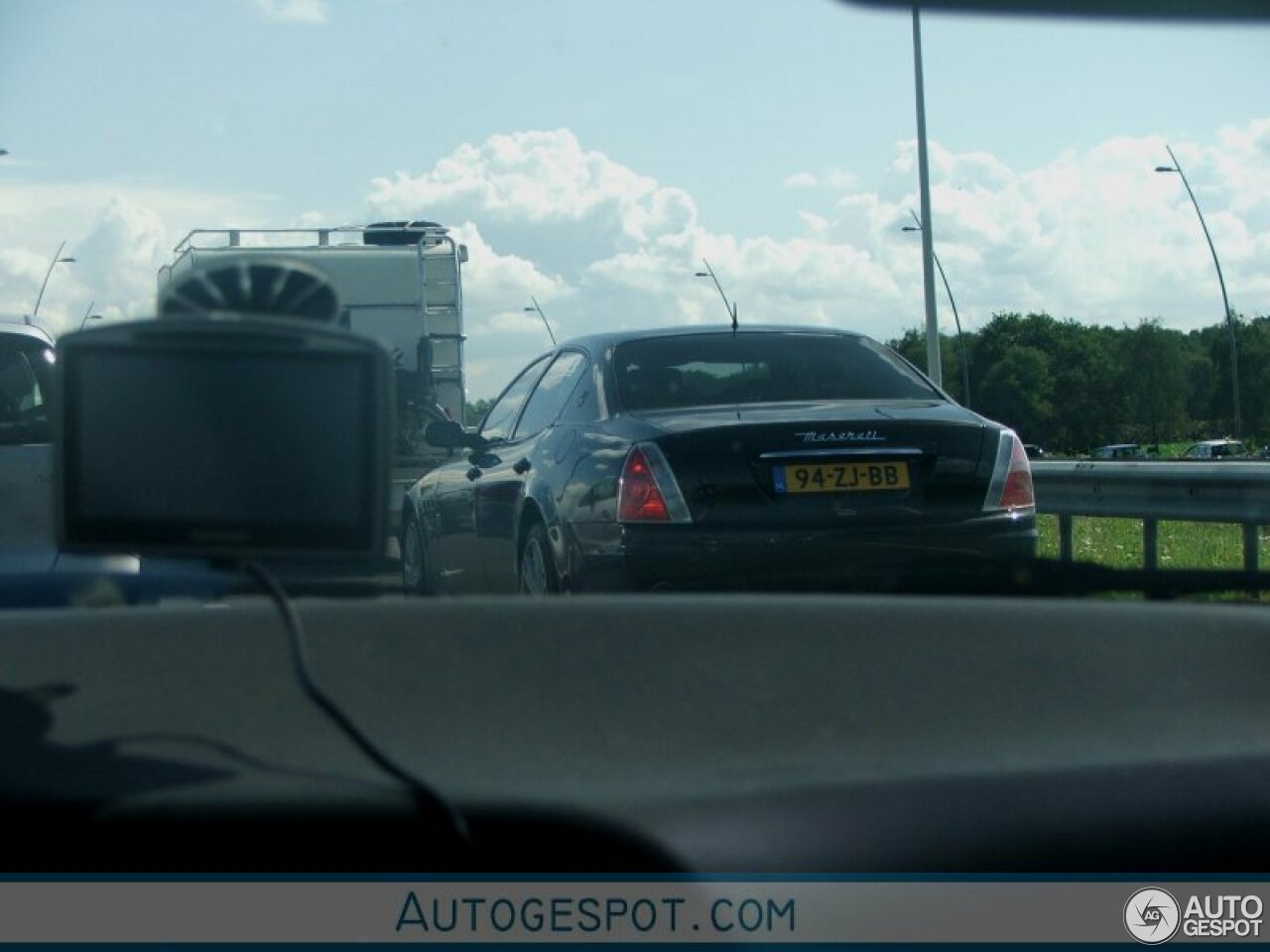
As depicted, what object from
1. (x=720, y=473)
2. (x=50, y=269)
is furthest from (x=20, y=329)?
(x=720, y=473)

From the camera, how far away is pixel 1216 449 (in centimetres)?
206

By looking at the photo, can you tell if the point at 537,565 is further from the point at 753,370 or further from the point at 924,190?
the point at 924,190

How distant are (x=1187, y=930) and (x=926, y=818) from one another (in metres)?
0.28

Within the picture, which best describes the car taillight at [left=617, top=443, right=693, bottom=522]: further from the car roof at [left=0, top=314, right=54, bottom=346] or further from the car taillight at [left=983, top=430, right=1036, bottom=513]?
the car roof at [left=0, top=314, right=54, bottom=346]

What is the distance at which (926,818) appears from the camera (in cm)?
147

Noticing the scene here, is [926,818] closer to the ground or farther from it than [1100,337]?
closer to the ground

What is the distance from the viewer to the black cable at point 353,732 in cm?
137

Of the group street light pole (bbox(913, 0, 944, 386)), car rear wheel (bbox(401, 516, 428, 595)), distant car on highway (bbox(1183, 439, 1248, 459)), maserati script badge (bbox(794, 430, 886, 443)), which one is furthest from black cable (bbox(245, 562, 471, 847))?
distant car on highway (bbox(1183, 439, 1248, 459))

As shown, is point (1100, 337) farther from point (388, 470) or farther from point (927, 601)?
point (388, 470)

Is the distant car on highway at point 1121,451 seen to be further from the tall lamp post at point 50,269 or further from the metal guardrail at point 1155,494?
the tall lamp post at point 50,269

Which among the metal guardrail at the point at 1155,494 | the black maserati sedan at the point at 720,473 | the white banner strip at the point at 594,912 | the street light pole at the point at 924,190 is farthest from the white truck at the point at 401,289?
the metal guardrail at the point at 1155,494

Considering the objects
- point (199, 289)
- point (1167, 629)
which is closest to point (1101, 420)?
point (1167, 629)

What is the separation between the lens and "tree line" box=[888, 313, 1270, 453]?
5.89 ft

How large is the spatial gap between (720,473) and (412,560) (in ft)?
1.54
